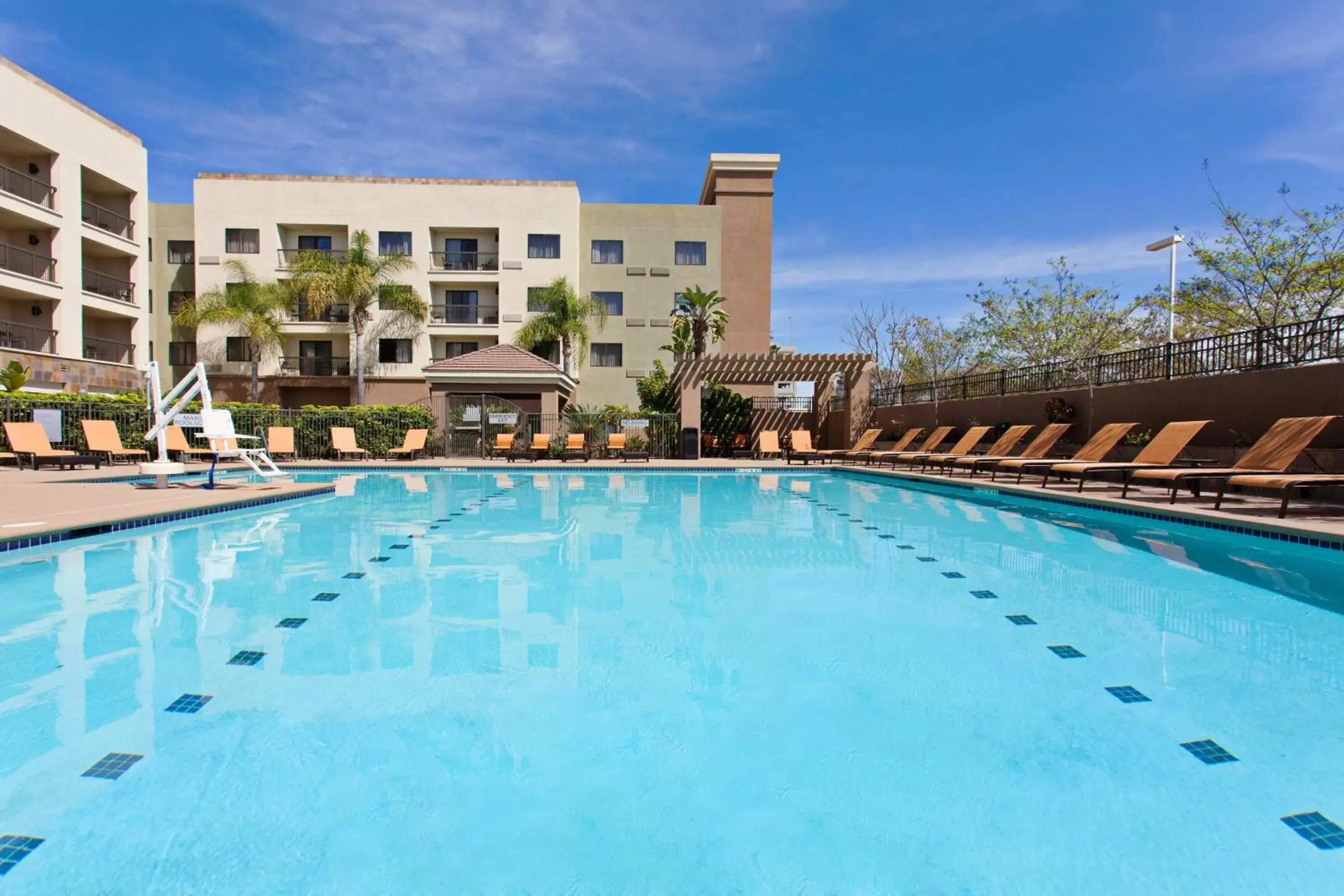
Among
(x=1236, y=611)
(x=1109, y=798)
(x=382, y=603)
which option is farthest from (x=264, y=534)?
(x=1236, y=611)

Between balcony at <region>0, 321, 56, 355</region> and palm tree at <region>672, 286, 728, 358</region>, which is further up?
palm tree at <region>672, 286, 728, 358</region>

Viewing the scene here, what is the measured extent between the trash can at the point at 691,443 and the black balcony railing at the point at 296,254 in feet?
54.6

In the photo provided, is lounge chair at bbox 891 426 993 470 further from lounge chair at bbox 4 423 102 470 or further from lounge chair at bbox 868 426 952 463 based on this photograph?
lounge chair at bbox 4 423 102 470

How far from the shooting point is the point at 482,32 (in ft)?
44.9

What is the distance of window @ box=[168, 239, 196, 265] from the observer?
96.6ft

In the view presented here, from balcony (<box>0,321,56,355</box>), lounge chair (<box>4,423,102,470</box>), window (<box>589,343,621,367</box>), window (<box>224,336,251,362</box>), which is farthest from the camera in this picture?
window (<box>589,343,621,367</box>)

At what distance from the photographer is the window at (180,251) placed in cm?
2945

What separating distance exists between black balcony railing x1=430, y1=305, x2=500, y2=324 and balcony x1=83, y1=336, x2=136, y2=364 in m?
11.4

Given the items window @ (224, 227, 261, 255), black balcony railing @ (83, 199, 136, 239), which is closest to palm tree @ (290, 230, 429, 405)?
window @ (224, 227, 261, 255)

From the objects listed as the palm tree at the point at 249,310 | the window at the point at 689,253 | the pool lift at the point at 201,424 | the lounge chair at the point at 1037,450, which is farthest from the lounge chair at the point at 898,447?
the palm tree at the point at 249,310

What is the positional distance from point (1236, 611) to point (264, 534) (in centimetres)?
914

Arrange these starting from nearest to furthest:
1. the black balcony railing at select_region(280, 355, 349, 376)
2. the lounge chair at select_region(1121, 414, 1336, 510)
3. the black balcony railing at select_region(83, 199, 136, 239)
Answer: the lounge chair at select_region(1121, 414, 1336, 510), the black balcony railing at select_region(83, 199, 136, 239), the black balcony railing at select_region(280, 355, 349, 376)

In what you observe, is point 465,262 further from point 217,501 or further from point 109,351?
point 217,501

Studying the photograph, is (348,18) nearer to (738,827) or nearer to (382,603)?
(382,603)
